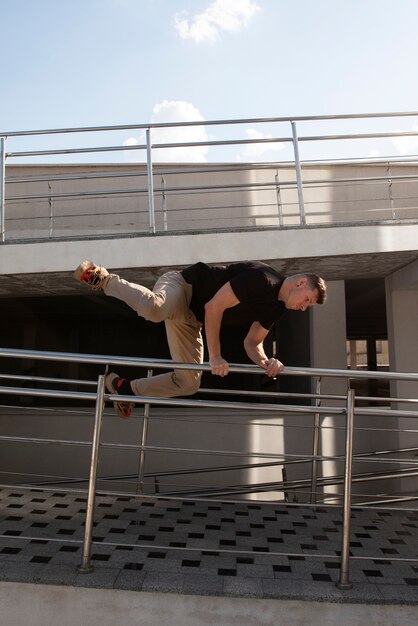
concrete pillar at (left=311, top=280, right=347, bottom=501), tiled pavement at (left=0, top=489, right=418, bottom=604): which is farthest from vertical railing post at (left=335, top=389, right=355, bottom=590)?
concrete pillar at (left=311, top=280, right=347, bottom=501)

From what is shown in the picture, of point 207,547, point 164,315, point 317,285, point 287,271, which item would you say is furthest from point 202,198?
point 207,547

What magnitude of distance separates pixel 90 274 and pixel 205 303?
624 mm

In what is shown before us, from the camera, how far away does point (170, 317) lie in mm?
2779

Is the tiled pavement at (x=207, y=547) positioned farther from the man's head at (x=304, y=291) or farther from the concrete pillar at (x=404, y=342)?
the concrete pillar at (x=404, y=342)

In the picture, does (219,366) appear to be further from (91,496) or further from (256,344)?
(91,496)

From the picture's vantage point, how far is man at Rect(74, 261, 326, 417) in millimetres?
2477

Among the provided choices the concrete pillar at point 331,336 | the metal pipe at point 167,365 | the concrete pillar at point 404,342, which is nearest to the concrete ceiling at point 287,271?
the concrete pillar at point 404,342

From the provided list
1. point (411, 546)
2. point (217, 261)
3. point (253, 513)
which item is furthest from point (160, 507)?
point (217, 261)

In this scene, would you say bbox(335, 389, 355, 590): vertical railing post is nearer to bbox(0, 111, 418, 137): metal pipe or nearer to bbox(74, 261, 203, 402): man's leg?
bbox(74, 261, 203, 402): man's leg

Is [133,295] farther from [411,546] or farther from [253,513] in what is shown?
[411,546]

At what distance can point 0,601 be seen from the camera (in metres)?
2.28

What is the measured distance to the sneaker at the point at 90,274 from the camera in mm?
2623

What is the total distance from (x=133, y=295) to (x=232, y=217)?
17.2 feet

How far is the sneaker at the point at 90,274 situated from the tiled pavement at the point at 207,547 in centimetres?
125
